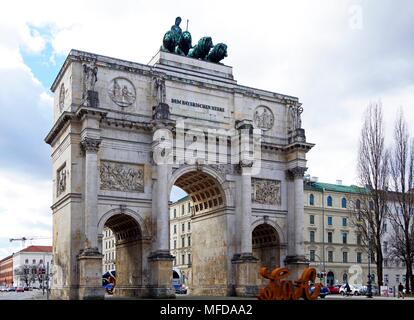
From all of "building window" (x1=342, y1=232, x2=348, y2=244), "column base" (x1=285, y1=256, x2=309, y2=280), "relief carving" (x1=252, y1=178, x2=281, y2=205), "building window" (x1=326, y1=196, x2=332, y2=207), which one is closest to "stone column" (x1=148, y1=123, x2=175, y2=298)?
"relief carving" (x1=252, y1=178, x2=281, y2=205)

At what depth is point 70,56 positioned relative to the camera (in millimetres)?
35875

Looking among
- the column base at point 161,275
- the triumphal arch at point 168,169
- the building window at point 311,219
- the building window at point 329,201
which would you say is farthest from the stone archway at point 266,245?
the building window at point 329,201

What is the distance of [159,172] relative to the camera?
120 feet

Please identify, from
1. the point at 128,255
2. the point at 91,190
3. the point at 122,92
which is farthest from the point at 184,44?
the point at 128,255

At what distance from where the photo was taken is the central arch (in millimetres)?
39450

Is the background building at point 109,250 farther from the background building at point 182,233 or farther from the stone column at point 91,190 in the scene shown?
the stone column at point 91,190

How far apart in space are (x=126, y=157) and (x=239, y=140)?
7.97 metres

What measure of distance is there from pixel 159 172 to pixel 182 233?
4497 cm

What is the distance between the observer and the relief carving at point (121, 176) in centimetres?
3578

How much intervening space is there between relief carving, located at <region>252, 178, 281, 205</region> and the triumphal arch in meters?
0.08

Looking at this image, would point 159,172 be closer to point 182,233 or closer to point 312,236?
point 312,236

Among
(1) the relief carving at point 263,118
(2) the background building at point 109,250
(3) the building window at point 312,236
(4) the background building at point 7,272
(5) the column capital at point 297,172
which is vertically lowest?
(4) the background building at point 7,272

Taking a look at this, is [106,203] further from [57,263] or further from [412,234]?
[412,234]

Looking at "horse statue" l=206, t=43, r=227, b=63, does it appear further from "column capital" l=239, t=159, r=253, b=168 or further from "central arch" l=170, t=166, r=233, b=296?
"central arch" l=170, t=166, r=233, b=296
